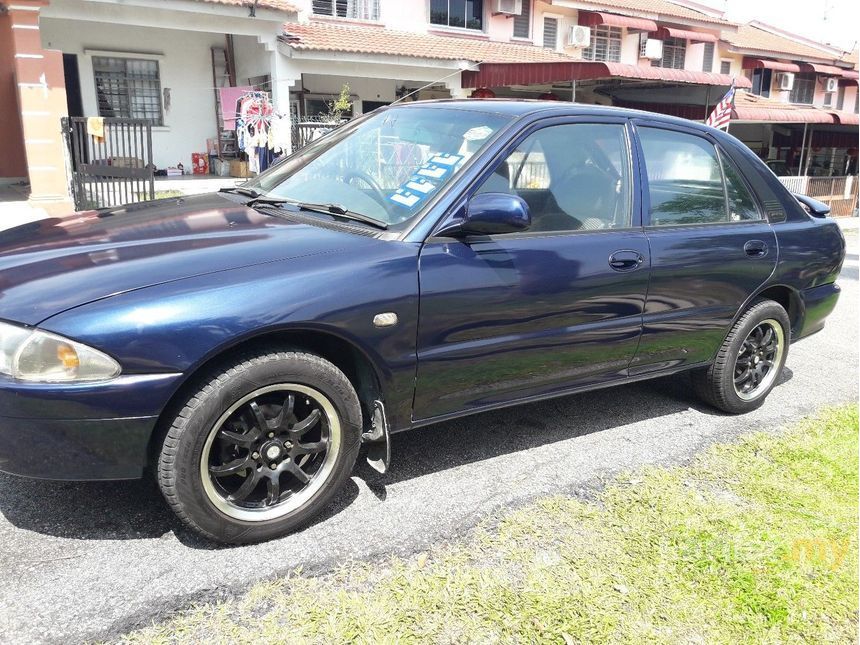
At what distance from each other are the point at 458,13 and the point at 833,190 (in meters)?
13.2

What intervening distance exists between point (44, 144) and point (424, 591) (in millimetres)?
11083

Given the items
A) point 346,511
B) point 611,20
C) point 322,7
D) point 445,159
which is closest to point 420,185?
point 445,159

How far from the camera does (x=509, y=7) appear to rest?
70.8 ft

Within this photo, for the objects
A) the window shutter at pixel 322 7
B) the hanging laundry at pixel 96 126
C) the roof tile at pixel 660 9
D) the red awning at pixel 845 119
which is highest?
the roof tile at pixel 660 9

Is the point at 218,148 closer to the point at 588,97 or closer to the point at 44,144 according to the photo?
the point at 44,144

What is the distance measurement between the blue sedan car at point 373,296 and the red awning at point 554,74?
13.8m

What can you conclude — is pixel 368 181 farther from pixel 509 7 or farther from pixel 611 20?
pixel 611 20

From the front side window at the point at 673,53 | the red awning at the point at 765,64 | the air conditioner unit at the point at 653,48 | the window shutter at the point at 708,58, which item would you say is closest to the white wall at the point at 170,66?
the air conditioner unit at the point at 653,48

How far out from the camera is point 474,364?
3.07 m

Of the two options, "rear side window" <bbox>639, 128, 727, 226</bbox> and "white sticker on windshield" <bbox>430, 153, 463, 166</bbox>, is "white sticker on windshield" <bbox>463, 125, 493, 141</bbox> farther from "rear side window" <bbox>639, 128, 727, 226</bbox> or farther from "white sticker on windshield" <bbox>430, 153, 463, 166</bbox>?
"rear side window" <bbox>639, 128, 727, 226</bbox>

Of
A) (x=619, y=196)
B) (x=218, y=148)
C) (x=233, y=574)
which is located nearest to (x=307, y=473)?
(x=233, y=574)

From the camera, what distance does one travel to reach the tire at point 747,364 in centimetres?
415

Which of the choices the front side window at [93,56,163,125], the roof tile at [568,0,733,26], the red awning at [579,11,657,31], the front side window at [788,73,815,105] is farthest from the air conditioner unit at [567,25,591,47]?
the front side window at [788,73,815,105]

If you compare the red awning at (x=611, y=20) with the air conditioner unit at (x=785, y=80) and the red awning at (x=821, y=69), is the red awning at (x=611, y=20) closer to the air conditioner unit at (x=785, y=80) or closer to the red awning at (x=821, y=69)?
the air conditioner unit at (x=785, y=80)
